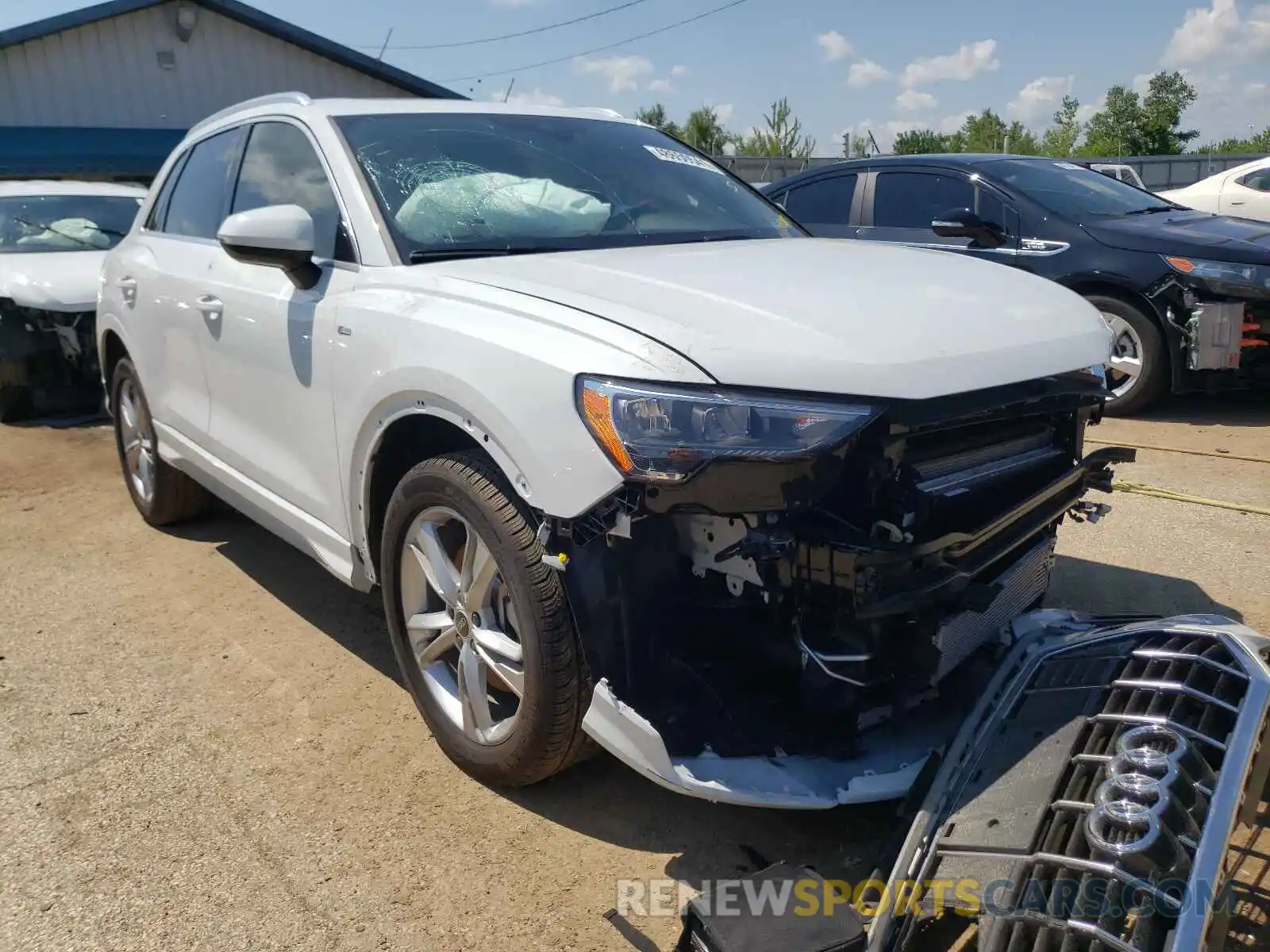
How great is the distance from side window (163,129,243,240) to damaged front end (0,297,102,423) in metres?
3.56

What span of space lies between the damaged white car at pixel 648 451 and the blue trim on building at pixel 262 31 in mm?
14166

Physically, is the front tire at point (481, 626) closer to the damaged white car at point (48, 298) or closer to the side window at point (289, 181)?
the side window at point (289, 181)

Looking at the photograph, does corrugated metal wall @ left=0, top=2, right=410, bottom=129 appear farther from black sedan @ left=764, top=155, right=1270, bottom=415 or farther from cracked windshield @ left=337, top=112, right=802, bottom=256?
cracked windshield @ left=337, top=112, right=802, bottom=256

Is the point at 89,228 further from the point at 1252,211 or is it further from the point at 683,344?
the point at 1252,211

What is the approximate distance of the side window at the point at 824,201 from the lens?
7574mm

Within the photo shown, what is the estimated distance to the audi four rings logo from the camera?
5.60 ft

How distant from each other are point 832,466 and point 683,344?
1.30ft

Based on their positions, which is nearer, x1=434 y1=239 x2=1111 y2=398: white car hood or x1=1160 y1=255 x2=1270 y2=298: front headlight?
x1=434 y1=239 x2=1111 y2=398: white car hood

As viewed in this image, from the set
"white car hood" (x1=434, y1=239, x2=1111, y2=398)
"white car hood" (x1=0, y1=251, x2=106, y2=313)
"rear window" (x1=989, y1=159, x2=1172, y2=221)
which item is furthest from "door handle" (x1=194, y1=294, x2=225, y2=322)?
"rear window" (x1=989, y1=159, x2=1172, y2=221)

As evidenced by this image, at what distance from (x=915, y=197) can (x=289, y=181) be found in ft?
16.4

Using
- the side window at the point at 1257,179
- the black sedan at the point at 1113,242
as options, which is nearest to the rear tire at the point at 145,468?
the black sedan at the point at 1113,242

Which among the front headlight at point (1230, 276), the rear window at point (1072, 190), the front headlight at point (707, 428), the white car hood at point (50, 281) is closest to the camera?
the front headlight at point (707, 428)

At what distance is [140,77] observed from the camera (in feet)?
56.9

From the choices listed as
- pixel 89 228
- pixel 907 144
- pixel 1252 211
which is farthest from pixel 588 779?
pixel 907 144
